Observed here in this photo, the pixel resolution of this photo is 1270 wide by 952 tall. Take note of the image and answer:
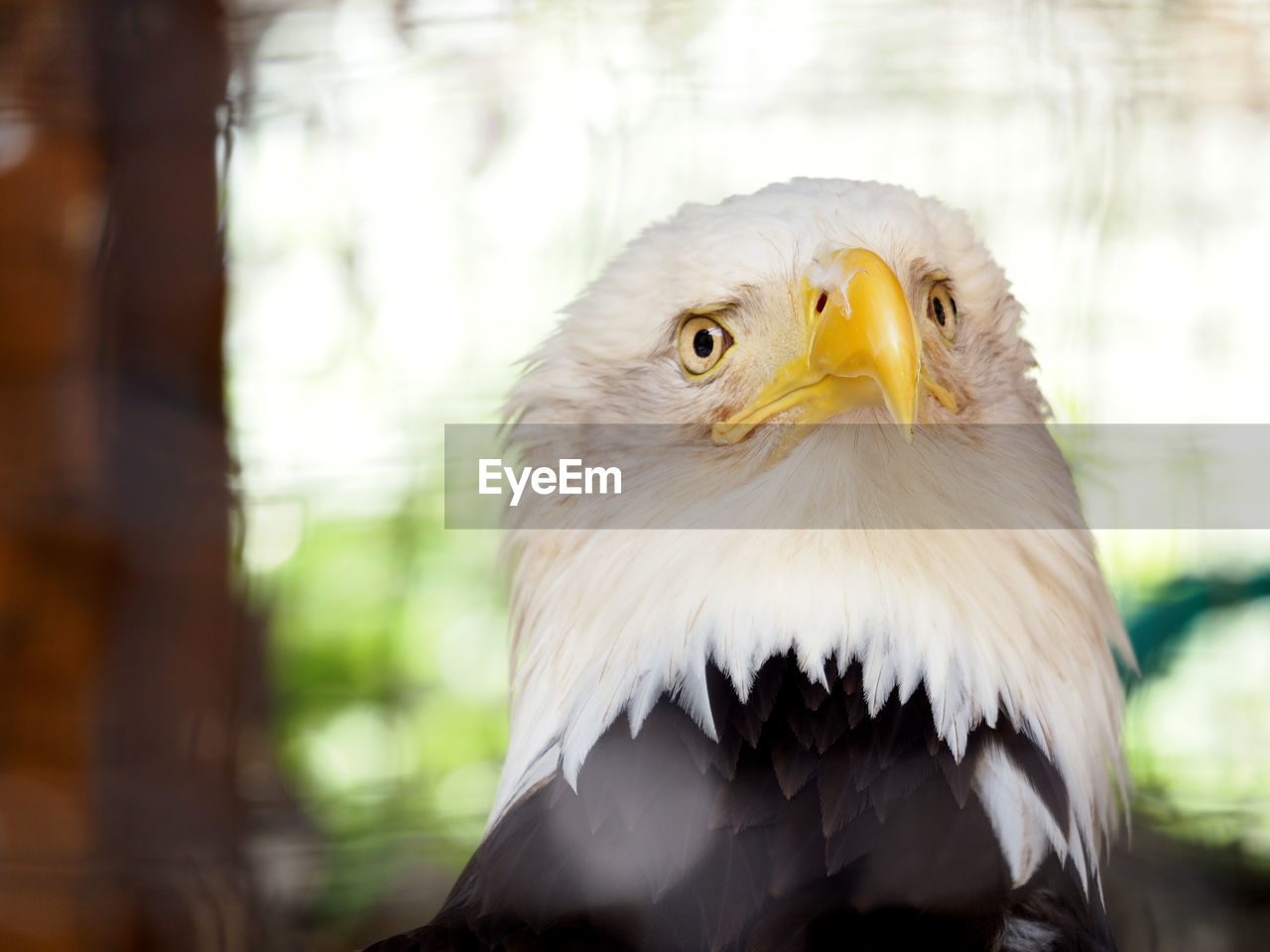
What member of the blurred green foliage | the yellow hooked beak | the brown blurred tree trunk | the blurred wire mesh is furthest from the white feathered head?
the brown blurred tree trunk

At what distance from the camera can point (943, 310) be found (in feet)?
2.16

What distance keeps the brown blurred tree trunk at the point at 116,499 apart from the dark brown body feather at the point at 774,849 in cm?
41

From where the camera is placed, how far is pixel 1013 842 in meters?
0.57

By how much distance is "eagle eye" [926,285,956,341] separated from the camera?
25.6 inches

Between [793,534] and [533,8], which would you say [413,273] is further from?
[793,534]

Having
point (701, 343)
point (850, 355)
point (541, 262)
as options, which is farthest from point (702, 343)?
point (541, 262)

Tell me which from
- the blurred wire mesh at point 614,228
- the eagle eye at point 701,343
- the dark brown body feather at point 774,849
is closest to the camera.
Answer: the dark brown body feather at point 774,849

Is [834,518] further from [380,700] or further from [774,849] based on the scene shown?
[380,700]

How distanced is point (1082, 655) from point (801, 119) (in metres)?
0.44

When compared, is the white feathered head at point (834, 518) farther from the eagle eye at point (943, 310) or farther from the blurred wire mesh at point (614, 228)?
the blurred wire mesh at point (614, 228)

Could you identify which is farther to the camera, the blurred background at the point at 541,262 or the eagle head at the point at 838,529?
the blurred background at the point at 541,262

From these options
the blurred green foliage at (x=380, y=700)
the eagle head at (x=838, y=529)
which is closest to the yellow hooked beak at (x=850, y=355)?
the eagle head at (x=838, y=529)

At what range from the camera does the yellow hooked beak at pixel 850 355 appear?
55 cm

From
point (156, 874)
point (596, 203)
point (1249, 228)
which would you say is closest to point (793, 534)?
point (596, 203)
